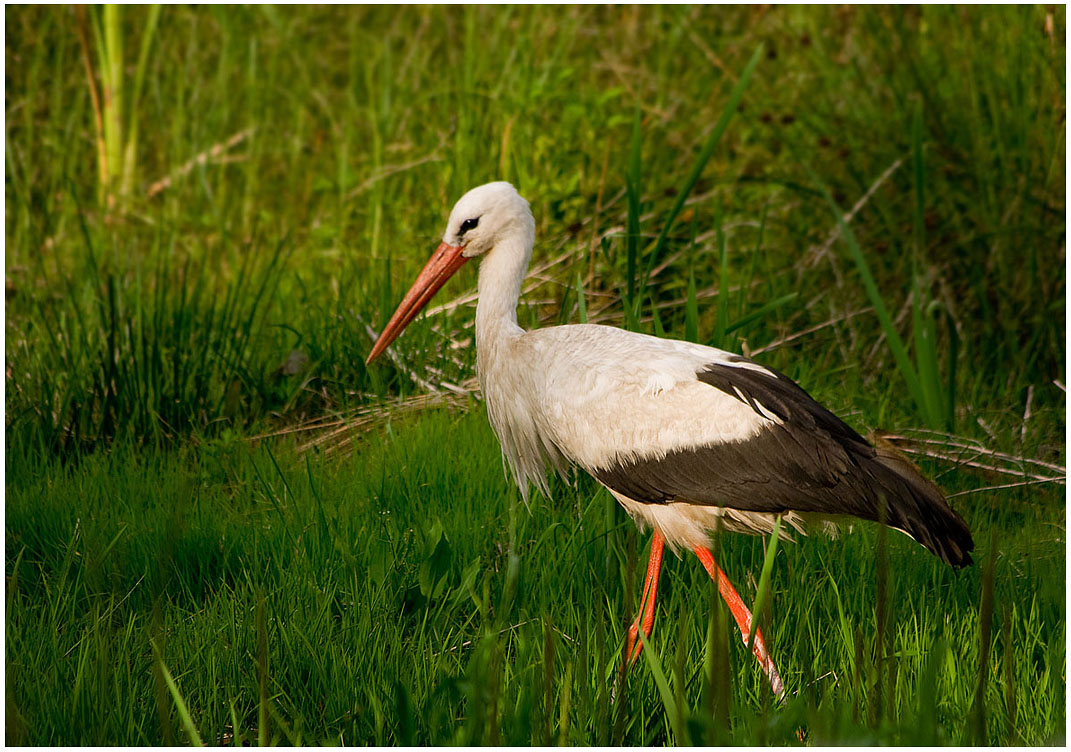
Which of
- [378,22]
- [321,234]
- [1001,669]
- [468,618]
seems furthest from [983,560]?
[378,22]

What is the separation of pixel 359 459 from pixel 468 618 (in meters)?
1.04

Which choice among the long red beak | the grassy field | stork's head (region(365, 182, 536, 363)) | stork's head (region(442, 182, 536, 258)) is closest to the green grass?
the grassy field

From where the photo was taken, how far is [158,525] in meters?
3.29

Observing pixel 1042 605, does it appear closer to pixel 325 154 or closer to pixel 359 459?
pixel 359 459

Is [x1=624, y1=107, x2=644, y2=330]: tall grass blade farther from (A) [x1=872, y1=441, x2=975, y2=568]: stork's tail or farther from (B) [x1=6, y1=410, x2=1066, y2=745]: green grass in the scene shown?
(A) [x1=872, y1=441, x2=975, y2=568]: stork's tail

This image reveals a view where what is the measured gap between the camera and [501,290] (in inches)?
136

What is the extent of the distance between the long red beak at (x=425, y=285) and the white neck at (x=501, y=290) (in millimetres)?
151

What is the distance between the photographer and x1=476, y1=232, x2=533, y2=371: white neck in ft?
11.3

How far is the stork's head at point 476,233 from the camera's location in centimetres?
343

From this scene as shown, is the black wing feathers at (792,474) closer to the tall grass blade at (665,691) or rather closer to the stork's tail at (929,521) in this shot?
the stork's tail at (929,521)

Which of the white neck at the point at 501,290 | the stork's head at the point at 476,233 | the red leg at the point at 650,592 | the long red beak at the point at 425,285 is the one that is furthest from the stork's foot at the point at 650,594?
the long red beak at the point at 425,285

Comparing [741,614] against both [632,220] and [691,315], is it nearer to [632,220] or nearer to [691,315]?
[691,315]

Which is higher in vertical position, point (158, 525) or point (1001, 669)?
point (158, 525)

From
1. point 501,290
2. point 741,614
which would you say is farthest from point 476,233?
point 741,614
